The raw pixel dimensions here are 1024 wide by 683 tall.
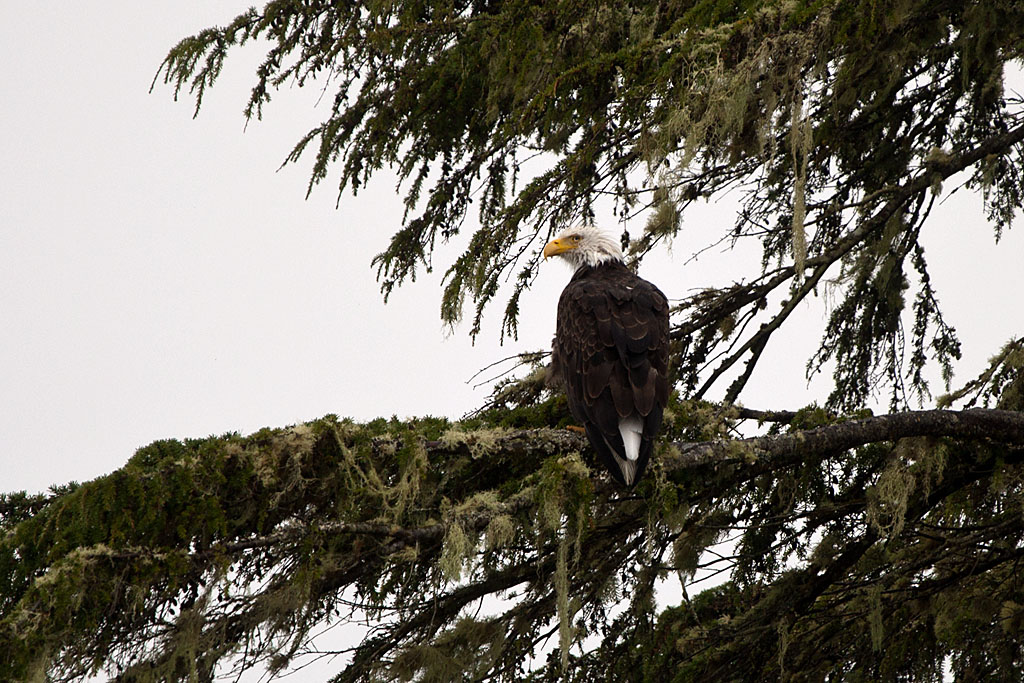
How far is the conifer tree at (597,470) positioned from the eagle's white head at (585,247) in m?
0.52

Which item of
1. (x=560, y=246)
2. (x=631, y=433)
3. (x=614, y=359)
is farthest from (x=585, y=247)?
(x=631, y=433)

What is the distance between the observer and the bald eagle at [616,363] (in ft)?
14.5

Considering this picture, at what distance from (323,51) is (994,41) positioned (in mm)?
4040

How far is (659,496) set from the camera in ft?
13.8

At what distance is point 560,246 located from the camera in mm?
7078

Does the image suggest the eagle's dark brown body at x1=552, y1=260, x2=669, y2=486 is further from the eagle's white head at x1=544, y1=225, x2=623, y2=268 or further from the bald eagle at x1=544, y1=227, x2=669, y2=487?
the eagle's white head at x1=544, y1=225, x2=623, y2=268

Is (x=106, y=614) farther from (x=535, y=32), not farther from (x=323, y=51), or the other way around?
(x=323, y=51)

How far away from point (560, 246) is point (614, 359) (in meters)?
2.19

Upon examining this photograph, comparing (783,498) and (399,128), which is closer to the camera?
(783,498)

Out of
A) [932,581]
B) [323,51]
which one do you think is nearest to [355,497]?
[932,581]

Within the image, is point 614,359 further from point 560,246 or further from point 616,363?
point 560,246

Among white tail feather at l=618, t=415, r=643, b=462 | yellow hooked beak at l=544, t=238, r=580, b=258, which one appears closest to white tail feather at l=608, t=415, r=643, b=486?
white tail feather at l=618, t=415, r=643, b=462

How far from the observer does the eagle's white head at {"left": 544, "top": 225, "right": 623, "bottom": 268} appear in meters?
6.87

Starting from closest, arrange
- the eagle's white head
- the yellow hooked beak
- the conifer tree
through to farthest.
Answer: the conifer tree
the eagle's white head
the yellow hooked beak
